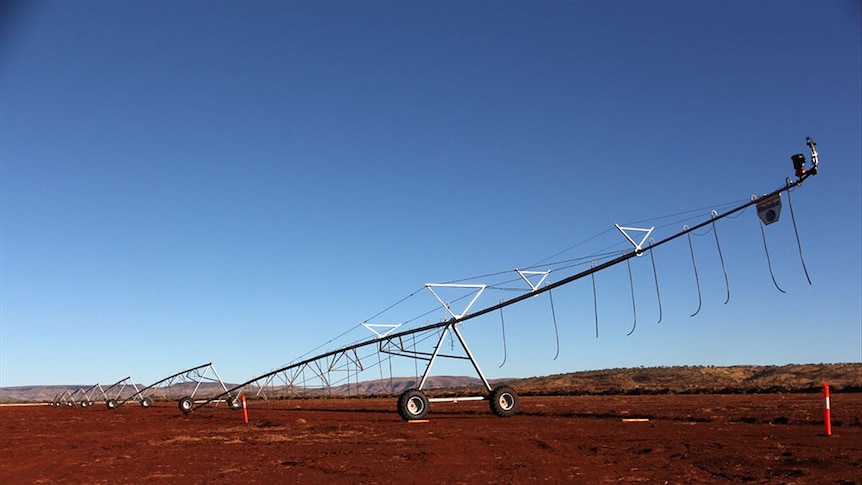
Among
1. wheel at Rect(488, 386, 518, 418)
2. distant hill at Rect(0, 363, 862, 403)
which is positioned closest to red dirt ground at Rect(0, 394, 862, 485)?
wheel at Rect(488, 386, 518, 418)

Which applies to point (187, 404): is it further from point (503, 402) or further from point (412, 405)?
point (503, 402)

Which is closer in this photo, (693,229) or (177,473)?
(177,473)

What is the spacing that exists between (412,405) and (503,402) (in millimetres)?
4169

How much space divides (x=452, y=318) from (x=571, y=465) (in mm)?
17082

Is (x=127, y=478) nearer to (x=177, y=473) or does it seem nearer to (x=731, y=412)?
(x=177, y=473)

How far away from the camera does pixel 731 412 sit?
2669 cm

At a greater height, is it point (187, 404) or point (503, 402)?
point (503, 402)

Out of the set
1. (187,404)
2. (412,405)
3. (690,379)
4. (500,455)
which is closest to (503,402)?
(412,405)

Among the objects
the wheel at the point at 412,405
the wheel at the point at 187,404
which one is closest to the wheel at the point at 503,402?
the wheel at the point at 412,405

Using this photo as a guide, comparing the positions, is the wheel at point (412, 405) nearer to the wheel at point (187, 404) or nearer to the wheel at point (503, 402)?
the wheel at point (503, 402)

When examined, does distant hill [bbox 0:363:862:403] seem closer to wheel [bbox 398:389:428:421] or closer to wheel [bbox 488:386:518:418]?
wheel [bbox 488:386:518:418]

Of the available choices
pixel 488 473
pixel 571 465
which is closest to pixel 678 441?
pixel 571 465

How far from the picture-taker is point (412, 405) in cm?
2895

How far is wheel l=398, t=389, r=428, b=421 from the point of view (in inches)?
1131
